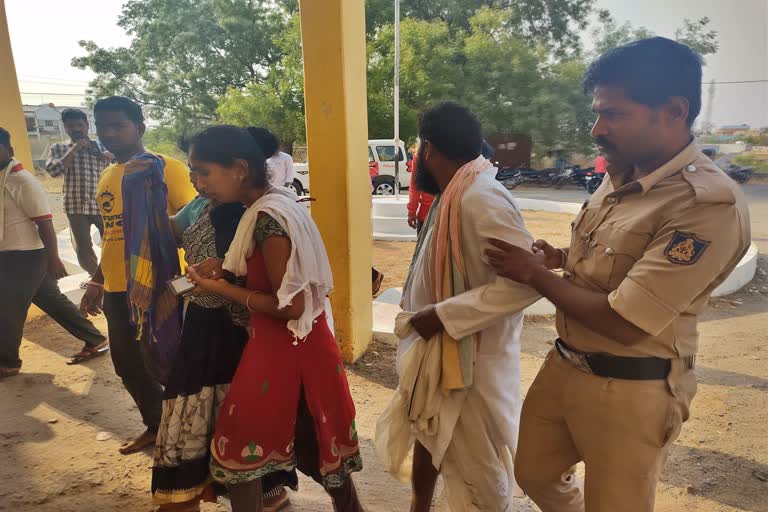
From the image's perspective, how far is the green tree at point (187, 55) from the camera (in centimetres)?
2202

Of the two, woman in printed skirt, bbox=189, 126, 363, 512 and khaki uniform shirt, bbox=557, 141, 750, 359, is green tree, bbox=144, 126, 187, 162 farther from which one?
khaki uniform shirt, bbox=557, 141, 750, 359

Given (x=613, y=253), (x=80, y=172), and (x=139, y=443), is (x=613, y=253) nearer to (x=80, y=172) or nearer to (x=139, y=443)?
(x=139, y=443)

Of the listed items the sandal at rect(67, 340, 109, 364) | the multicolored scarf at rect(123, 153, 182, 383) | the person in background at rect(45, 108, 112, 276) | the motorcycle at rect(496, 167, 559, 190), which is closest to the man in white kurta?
the multicolored scarf at rect(123, 153, 182, 383)

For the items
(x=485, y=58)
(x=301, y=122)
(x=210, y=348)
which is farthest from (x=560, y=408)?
(x=485, y=58)

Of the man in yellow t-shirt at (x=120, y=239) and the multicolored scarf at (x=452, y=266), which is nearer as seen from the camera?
the multicolored scarf at (x=452, y=266)

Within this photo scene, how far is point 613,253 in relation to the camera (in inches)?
53.2

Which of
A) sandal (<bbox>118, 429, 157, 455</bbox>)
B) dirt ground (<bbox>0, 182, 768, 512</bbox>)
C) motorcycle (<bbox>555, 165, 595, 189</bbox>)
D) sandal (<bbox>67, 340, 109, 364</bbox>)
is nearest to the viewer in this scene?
dirt ground (<bbox>0, 182, 768, 512</bbox>)

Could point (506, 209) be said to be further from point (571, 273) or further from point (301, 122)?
point (301, 122)

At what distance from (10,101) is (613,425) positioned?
18.8ft

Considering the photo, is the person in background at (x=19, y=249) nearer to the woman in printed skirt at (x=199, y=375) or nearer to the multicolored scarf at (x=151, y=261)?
the multicolored scarf at (x=151, y=261)

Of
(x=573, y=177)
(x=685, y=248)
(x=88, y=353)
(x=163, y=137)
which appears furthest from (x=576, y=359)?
(x=163, y=137)

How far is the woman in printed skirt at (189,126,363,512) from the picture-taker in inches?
70.0

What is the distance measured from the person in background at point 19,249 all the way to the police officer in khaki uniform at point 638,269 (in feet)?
11.3

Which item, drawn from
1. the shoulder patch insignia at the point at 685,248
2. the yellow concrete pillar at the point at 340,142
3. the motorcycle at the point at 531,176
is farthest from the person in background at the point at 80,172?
the motorcycle at the point at 531,176
